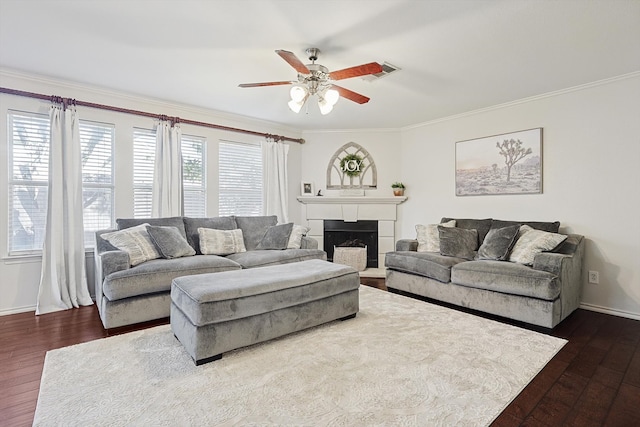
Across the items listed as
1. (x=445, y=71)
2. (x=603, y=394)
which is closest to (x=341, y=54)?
(x=445, y=71)

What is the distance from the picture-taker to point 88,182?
374 centimetres

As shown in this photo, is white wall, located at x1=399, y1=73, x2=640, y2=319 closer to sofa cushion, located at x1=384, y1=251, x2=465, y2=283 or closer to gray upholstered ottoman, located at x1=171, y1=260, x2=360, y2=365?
sofa cushion, located at x1=384, y1=251, x2=465, y2=283

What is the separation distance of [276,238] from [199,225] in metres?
1.03

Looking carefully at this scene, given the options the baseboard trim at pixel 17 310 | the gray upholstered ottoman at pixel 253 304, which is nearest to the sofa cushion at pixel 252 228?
the gray upholstered ottoman at pixel 253 304

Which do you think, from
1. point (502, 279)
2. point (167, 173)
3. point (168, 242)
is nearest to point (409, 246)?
point (502, 279)

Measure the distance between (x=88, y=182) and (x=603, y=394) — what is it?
503 centimetres

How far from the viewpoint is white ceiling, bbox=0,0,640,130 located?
2.19m

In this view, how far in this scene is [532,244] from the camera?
3275 millimetres

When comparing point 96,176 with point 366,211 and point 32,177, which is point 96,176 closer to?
point 32,177

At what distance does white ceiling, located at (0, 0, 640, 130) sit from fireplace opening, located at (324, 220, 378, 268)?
2369mm

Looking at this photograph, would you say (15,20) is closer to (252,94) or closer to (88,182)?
(88,182)

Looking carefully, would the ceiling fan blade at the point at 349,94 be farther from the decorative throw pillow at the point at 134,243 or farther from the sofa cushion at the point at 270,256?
the decorative throw pillow at the point at 134,243

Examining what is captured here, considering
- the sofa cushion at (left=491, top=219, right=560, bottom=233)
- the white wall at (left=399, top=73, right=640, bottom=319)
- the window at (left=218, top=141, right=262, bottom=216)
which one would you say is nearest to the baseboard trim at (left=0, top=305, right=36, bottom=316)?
the window at (left=218, top=141, right=262, bottom=216)

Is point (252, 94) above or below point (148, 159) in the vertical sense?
above
